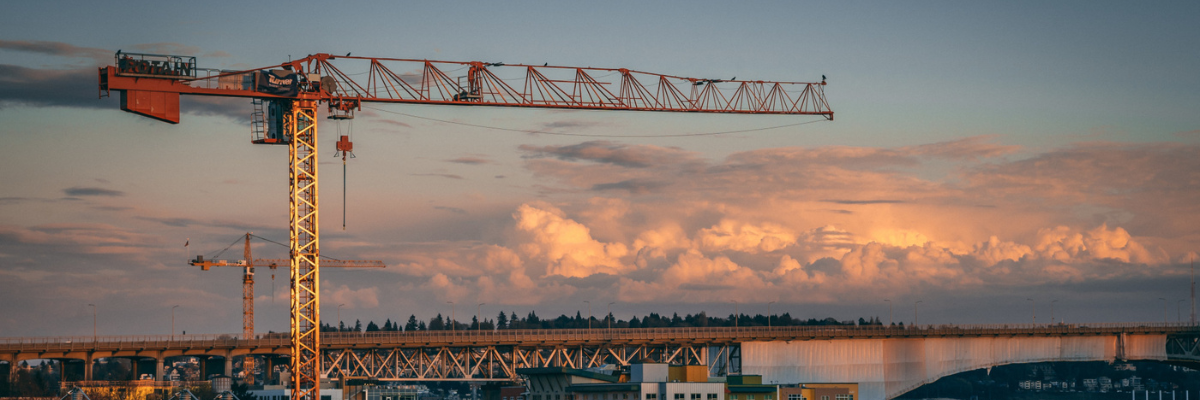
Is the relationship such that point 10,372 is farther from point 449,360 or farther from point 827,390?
point 827,390

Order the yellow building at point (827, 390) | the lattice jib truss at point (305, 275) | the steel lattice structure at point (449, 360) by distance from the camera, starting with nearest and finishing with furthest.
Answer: the lattice jib truss at point (305, 275), the yellow building at point (827, 390), the steel lattice structure at point (449, 360)

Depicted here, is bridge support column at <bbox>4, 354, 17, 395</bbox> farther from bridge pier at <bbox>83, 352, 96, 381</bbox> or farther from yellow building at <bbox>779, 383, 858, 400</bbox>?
yellow building at <bbox>779, 383, 858, 400</bbox>

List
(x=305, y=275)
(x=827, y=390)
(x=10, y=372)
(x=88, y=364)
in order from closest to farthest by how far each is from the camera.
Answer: (x=305, y=275) → (x=88, y=364) → (x=10, y=372) → (x=827, y=390)

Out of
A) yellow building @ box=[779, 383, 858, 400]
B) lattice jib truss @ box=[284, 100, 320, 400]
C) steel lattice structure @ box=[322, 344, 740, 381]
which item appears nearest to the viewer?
lattice jib truss @ box=[284, 100, 320, 400]

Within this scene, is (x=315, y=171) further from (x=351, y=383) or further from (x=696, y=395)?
(x=351, y=383)

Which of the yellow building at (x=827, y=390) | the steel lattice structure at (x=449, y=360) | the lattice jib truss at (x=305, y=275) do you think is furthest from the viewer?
the steel lattice structure at (x=449, y=360)

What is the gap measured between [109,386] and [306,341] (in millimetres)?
72905

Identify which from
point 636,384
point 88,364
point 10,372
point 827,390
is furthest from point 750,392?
point 10,372

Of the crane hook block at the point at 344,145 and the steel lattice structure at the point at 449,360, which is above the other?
the crane hook block at the point at 344,145

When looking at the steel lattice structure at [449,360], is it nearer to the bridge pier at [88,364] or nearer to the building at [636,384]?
the building at [636,384]

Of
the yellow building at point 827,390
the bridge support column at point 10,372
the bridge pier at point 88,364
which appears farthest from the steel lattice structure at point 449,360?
the bridge support column at point 10,372

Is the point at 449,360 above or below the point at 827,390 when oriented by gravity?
above

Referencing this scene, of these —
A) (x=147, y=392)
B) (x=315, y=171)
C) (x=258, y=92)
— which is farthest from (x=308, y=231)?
(x=147, y=392)

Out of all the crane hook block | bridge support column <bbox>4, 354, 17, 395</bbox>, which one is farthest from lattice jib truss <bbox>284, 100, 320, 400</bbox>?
bridge support column <bbox>4, 354, 17, 395</bbox>
